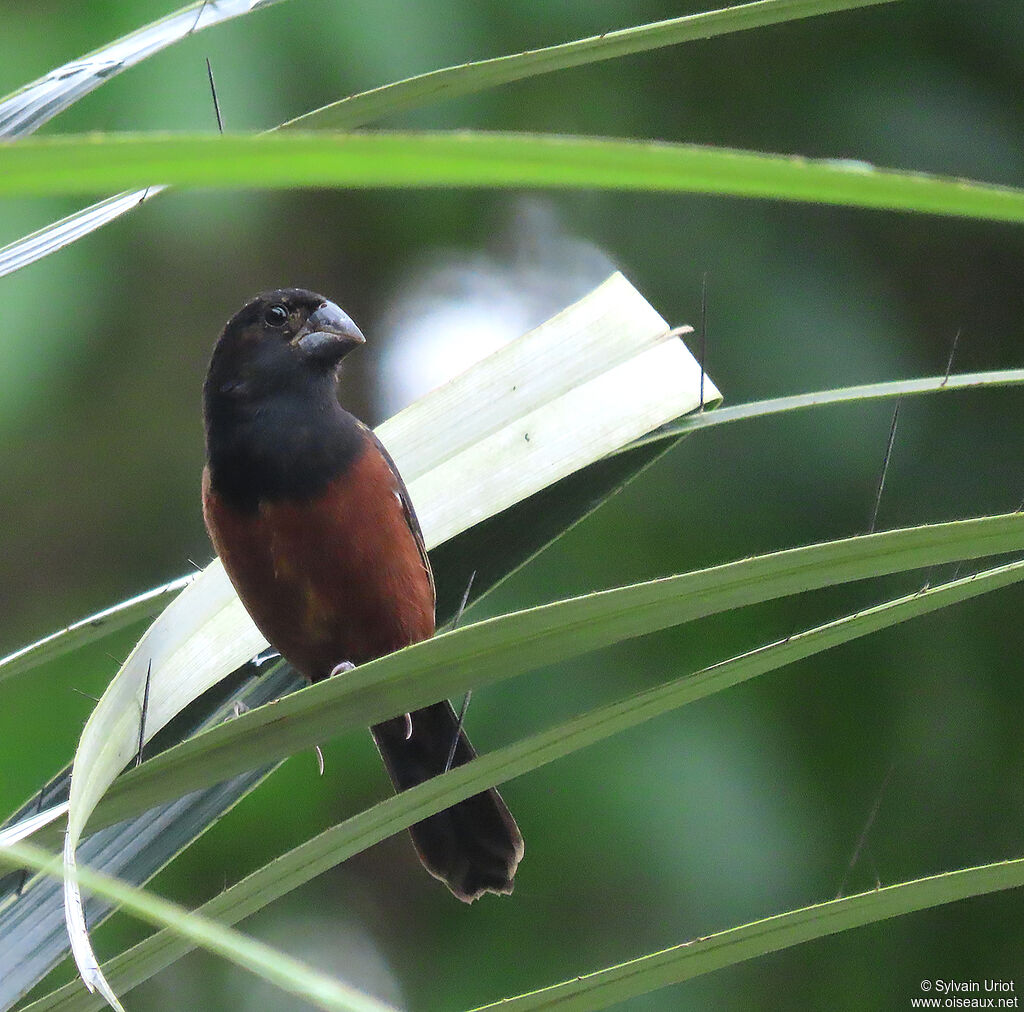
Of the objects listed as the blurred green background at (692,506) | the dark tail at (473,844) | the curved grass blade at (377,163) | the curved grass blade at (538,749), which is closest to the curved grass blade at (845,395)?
the curved grass blade at (538,749)

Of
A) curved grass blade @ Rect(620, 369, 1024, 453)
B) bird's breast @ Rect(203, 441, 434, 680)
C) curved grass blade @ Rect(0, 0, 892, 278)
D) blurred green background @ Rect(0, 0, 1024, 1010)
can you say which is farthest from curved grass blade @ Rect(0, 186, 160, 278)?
blurred green background @ Rect(0, 0, 1024, 1010)

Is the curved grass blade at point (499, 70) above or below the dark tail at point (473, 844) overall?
above

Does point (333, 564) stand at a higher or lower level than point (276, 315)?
lower

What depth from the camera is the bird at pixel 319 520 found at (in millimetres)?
2256

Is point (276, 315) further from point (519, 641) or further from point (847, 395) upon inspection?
point (519, 641)

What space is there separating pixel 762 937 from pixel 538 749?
23cm

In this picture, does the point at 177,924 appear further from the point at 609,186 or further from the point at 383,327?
the point at 383,327

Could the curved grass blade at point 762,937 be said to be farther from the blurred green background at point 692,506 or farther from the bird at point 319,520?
the blurred green background at point 692,506

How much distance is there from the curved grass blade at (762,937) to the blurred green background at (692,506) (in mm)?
2387

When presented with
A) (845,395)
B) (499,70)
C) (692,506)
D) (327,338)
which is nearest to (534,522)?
(845,395)

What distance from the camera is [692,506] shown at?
4008mm

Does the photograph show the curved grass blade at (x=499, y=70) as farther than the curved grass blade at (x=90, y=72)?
No

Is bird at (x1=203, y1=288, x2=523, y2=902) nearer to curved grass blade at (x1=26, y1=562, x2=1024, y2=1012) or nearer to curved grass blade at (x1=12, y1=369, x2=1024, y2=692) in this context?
curved grass blade at (x1=12, y1=369, x2=1024, y2=692)

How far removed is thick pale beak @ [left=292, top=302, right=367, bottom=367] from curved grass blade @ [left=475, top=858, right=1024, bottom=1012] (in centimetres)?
160
